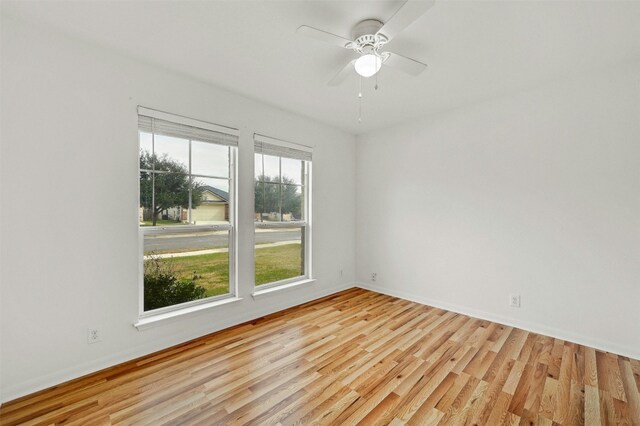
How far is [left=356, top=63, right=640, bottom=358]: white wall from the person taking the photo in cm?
262

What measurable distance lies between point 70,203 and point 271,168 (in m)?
2.01

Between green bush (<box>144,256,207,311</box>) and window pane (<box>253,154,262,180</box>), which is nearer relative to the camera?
green bush (<box>144,256,207,311</box>)

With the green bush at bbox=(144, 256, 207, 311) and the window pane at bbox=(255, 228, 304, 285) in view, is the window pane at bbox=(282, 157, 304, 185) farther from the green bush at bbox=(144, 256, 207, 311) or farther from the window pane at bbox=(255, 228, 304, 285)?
the green bush at bbox=(144, 256, 207, 311)

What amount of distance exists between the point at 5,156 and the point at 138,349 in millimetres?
1769

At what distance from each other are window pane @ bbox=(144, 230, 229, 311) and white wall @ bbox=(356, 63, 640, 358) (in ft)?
8.22

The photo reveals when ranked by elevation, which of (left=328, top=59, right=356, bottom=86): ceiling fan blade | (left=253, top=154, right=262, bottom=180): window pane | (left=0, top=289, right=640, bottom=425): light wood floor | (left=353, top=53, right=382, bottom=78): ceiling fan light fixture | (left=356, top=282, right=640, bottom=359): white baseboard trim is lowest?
(left=0, top=289, right=640, bottom=425): light wood floor

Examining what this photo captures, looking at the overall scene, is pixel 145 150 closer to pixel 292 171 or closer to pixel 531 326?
pixel 292 171

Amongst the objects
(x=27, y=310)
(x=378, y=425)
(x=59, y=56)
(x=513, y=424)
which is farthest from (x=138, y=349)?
(x=513, y=424)

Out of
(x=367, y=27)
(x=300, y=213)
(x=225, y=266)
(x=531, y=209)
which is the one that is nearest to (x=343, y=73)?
(x=367, y=27)

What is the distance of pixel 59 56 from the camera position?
212cm

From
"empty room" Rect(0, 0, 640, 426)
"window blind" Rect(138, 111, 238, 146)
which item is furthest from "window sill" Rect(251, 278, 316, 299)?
"window blind" Rect(138, 111, 238, 146)

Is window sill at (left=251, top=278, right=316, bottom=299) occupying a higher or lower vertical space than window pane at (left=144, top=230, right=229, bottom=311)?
lower

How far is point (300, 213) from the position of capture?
13.2 feet

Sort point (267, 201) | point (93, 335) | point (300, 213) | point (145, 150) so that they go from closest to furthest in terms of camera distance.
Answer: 1. point (93, 335)
2. point (145, 150)
3. point (267, 201)
4. point (300, 213)
